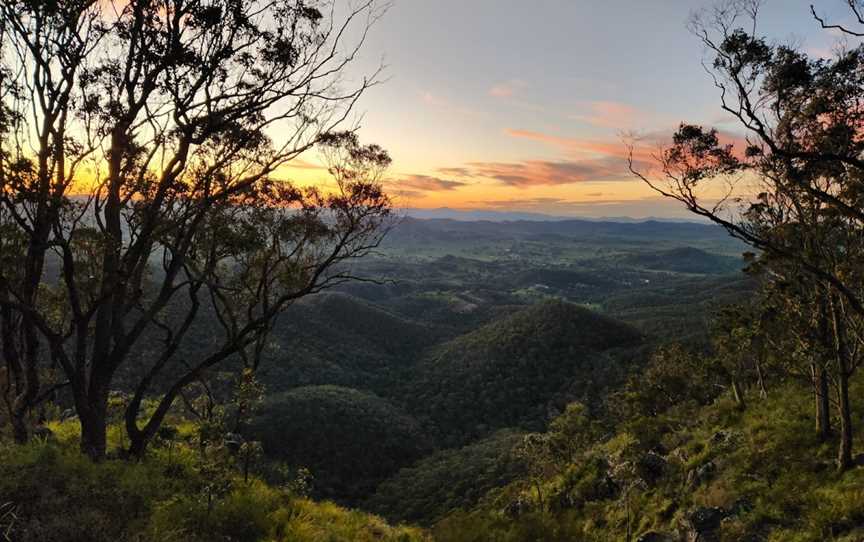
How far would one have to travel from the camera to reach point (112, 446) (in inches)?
705

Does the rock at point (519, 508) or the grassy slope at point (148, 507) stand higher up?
the grassy slope at point (148, 507)

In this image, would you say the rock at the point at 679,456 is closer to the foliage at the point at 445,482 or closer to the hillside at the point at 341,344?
the foliage at the point at 445,482

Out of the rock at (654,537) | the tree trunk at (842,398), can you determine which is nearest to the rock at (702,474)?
the rock at (654,537)

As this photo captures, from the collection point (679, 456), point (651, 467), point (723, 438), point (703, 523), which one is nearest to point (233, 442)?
point (703, 523)

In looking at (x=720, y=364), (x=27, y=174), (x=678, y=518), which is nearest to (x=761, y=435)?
(x=678, y=518)

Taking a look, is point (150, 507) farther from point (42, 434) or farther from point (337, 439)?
point (337, 439)

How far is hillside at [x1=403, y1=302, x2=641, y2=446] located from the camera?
303ft

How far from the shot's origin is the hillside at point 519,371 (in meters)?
92.3

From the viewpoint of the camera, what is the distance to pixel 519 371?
340 feet

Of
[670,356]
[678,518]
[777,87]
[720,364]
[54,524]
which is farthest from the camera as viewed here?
[670,356]

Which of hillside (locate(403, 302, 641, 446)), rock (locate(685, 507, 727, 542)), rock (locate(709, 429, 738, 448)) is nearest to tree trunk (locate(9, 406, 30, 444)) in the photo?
rock (locate(685, 507, 727, 542))

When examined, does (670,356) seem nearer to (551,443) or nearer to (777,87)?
(551,443)

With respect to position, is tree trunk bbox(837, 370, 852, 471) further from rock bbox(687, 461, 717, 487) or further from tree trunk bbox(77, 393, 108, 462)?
tree trunk bbox(77, 393, 108, 462)

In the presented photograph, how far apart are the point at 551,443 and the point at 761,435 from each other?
18145mm
